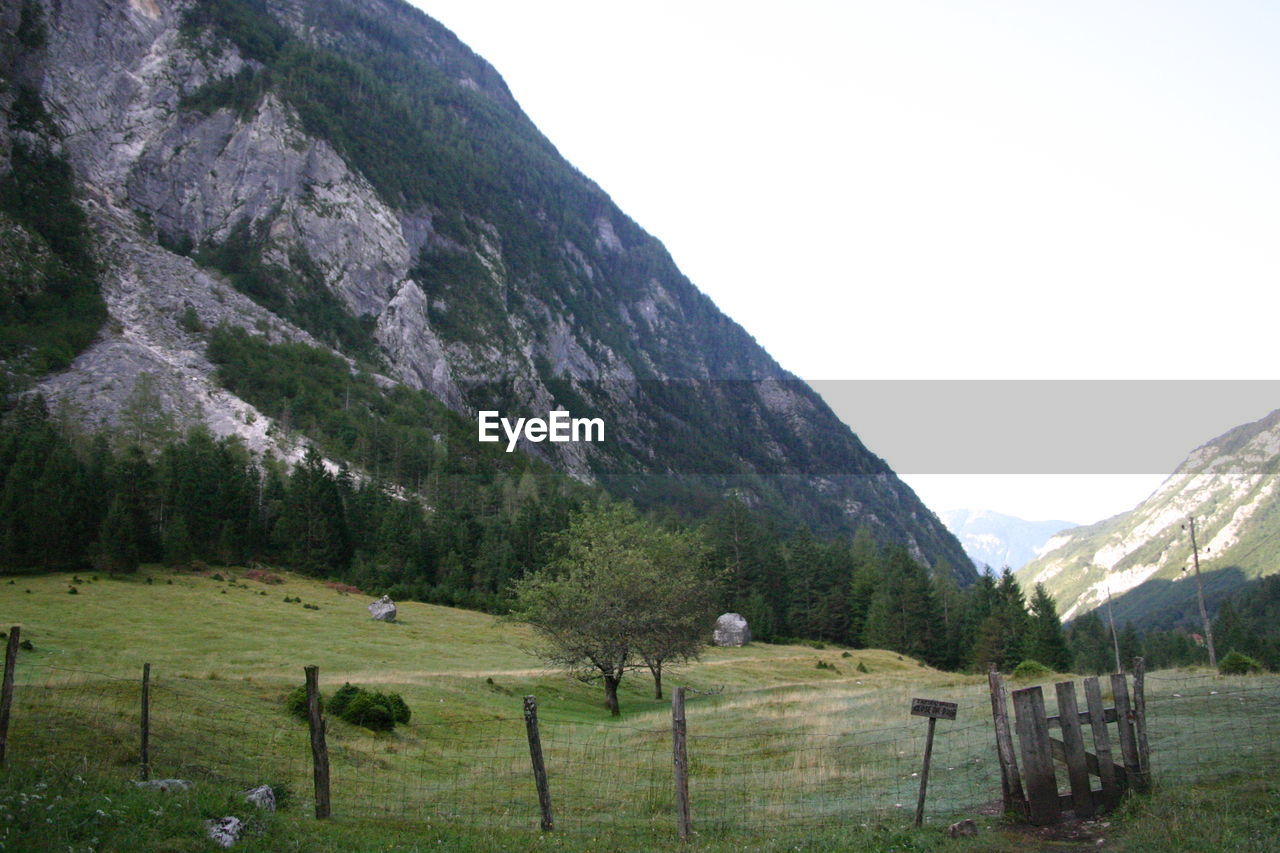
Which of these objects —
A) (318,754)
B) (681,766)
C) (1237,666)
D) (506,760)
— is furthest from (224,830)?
(1237,666)

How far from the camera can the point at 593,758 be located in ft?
81.1

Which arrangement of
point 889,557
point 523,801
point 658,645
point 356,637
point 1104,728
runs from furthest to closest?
point 889,557
point 356,637
point 658,645
point 523,801
point 1104,728

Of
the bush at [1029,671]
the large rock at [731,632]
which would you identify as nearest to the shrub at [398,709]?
the bush at [1029,671]

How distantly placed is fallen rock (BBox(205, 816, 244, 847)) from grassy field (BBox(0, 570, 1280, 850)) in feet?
0.59

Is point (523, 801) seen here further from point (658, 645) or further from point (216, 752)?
point (658, 645)

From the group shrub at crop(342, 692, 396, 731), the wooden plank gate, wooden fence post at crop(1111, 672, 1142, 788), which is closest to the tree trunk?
shrub at crop(342, 692, 396, 731)

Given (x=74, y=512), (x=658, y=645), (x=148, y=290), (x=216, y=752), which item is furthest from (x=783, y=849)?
(x=148, y=290)

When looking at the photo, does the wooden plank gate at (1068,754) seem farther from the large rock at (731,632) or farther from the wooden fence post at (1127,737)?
the large rock at (731,632)

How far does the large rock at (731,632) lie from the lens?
9562 cm

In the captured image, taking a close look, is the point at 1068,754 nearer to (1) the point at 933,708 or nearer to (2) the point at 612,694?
(1) the point at 933,708

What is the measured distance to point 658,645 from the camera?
48281 millimetres

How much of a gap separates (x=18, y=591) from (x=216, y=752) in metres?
56.8

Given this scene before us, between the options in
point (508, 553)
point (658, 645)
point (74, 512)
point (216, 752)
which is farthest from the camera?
point (508, 553)

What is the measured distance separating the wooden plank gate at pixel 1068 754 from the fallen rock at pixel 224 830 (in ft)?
38.2
